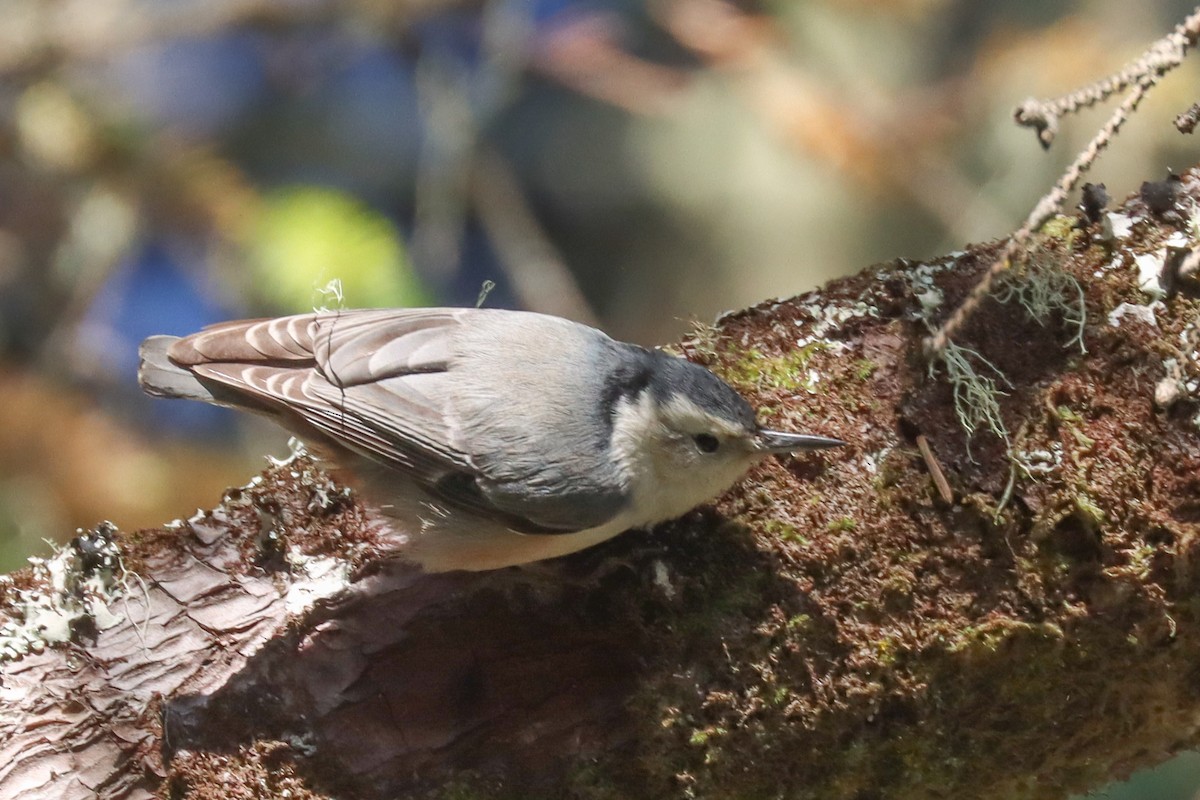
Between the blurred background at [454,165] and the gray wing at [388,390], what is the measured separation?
0.24 m

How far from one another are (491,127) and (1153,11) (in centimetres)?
370

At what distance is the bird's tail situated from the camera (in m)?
2.19

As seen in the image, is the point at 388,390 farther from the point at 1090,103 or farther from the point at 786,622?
the point at 1090,103

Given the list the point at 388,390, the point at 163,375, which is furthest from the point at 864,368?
the point at 163,375

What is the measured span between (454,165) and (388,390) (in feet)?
9.36

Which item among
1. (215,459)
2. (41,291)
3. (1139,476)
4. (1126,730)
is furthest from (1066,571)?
(41,291)

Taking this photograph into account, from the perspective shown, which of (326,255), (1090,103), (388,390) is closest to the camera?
(1090,103)

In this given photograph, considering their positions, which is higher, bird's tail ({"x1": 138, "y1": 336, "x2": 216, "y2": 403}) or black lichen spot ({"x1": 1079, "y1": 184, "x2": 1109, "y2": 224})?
bird's tail ({"x1": 138, "y1": 336, "x2": 216, "y2": 403})

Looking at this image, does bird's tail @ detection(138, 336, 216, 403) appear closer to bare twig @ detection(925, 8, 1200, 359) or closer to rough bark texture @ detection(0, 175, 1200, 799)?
rough bark texture @ detection(0, 175, 1200, 799)

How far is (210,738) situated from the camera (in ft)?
5.77

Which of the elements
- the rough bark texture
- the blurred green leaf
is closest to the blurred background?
the blurred green leaf

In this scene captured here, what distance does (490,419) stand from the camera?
1930 millimetres

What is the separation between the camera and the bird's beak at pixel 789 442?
68.1 inches

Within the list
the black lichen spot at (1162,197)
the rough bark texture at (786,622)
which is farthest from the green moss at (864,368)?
the black lichen spot at (1162,197)
